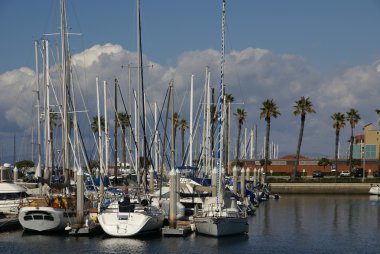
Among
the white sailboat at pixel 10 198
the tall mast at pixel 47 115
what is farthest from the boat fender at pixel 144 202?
the white sailboat at pixel 10 198

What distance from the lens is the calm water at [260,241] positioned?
144 ft

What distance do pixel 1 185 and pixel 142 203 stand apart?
42.1 ft

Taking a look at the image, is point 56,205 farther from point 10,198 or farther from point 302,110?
point 302,110

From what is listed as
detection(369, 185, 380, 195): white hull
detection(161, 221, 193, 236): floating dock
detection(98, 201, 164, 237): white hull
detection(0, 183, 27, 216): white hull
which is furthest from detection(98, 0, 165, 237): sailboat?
detection(369, 185, 380, 195): white hull

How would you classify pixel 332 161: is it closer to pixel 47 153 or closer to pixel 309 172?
pixel 309 172

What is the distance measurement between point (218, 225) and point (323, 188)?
63646 millimetres

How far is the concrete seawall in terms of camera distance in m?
107

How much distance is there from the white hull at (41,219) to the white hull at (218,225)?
29.1ft

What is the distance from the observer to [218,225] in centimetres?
4691

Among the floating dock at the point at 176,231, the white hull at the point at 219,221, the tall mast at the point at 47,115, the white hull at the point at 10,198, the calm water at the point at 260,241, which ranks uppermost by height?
the tall mast at the point at 47,115

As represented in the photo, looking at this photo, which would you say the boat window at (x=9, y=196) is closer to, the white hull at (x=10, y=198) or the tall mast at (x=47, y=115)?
the white hull at (x=10, y=198)

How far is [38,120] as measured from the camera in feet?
216

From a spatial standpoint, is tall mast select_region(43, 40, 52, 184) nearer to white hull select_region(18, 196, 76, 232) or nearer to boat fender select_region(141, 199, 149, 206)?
white hull select_region(18, 196, 76, 232)

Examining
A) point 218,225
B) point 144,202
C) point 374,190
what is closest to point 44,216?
point 144,202
